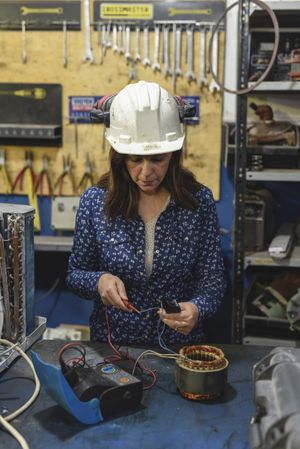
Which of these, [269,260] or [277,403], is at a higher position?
[277,403]

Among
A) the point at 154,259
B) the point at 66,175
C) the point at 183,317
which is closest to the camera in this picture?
the point at 183,317

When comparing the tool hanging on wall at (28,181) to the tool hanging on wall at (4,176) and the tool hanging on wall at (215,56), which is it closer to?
the tool hanging on wall at (4,176)

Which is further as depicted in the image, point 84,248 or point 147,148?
A: point 84,248

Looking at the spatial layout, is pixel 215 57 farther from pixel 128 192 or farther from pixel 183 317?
pixel 183 317

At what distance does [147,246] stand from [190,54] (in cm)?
135

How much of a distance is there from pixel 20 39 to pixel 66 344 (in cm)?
183

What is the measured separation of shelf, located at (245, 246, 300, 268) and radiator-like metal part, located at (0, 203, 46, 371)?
116 cm

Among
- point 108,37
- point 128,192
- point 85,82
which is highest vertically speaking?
point 108,37

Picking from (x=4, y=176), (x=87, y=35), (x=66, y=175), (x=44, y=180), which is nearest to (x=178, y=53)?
(x=87, y=35)

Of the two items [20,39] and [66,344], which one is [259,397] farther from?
[20,39]

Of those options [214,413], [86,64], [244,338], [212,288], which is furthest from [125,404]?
[86,64]

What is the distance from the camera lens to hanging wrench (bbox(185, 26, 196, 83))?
265cm

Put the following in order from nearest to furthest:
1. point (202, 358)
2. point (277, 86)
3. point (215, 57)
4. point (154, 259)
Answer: point (202, 358)
point (154, 259)
point (277, 86)
point (215, 57)

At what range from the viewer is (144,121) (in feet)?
5.01
